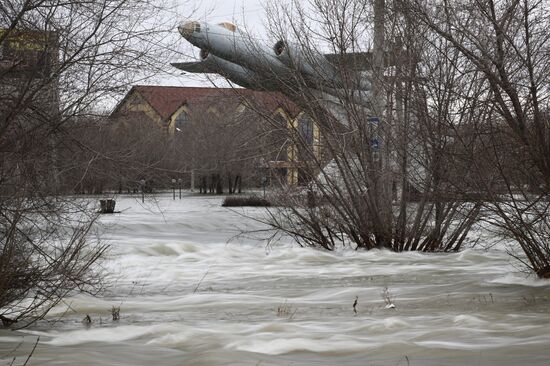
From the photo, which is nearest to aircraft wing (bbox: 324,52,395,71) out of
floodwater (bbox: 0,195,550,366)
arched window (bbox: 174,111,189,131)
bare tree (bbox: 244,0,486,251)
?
bare tree (bbox: 244,0,486,251)

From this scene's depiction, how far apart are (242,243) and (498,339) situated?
45.2 feet

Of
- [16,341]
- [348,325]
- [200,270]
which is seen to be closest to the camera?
[16,341]

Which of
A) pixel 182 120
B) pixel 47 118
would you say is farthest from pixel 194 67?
pixel 182 120

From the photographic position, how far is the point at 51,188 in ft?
37.6

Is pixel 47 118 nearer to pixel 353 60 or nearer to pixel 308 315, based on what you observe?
pixel 308 315

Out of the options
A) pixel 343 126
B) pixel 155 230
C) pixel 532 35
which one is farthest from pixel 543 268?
pixel 155 230

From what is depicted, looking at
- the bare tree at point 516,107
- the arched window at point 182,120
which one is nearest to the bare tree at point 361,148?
the bare tree at point 516,107

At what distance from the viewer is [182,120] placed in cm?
8712

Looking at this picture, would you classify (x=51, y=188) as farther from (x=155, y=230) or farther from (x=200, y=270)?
(x=155, y=230)

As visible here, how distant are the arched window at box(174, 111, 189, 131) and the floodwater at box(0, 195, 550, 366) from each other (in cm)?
6595

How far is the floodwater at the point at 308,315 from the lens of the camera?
802cm

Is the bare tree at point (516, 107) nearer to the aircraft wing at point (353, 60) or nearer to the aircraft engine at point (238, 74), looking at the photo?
the aircraft wing at point (353, 60)

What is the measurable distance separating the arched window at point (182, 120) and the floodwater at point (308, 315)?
66.0 m

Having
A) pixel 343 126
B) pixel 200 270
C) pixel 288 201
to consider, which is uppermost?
pixel 343 126
